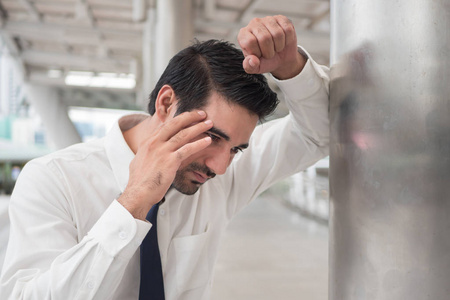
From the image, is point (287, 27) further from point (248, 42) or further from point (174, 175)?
point (174, 175)

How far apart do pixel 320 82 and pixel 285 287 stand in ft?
12.6

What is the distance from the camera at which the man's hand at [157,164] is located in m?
1.13

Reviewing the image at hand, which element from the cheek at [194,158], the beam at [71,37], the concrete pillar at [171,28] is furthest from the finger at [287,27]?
the beam at [71,37]

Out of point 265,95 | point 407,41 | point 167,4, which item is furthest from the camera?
point 167,4

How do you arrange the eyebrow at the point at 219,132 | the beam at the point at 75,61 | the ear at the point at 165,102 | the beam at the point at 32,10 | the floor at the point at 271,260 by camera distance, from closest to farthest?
the eyebrow at the point at 219,132 < the ear at the point at 165,102 < the floor at the point at 271,260 < the beam at the point at 32,10 < the beam at the point at 75,61

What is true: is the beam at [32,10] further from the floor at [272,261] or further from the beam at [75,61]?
the floor at [272,261]

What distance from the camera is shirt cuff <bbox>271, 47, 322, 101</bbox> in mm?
1131

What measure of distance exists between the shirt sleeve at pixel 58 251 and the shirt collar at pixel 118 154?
251mm

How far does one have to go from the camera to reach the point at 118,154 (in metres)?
1.52

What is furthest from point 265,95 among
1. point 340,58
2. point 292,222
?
point 292,222

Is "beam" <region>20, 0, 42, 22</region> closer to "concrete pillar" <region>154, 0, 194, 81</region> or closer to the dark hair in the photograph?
"concrete pillar" <region>154, 0, 194, 81</region>

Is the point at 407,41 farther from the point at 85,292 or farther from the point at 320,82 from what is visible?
the point at 85,292

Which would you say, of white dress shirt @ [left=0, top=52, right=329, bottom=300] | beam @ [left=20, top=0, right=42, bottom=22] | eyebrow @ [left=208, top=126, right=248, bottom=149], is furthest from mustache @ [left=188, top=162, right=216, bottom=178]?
beam @ [left=20, top=0, right=42, bottom=22]

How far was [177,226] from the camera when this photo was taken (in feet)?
5.14
